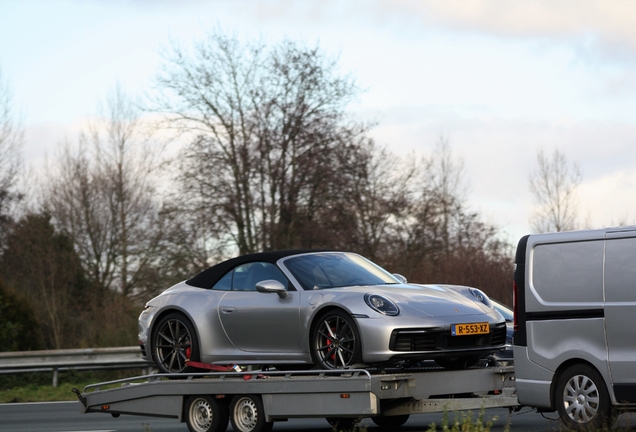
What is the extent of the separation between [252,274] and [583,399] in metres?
3.66

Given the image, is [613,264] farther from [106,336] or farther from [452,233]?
[452,233]

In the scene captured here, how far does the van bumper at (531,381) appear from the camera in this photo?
777 centimetres

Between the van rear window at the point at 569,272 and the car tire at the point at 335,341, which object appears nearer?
the van rear window at the point at 569,272

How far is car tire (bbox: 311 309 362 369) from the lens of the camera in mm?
8273

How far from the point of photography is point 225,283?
376 inches

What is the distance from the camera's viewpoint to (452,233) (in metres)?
29.7

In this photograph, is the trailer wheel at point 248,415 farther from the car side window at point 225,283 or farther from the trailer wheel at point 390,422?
the trailer wheel at point 390,422

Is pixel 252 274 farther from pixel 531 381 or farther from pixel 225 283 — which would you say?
pixel 531 381

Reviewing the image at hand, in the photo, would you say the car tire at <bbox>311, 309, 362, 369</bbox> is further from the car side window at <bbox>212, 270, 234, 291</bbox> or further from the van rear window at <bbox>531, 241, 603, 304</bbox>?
Answer: the van rear window at <bbox>531, 241, 603, 304</bbox>

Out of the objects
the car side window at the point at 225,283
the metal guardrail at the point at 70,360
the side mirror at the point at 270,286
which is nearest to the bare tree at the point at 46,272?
the metal guardrail at the point at 70,360

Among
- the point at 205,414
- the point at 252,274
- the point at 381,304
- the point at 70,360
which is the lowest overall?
→ the point at 205,414

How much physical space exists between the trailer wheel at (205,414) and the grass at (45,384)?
7.97 meters

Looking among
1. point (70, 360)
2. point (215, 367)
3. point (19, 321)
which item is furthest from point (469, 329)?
point (19, 321)

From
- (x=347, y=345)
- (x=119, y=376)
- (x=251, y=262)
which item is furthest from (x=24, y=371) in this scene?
(x=347, y=345)
